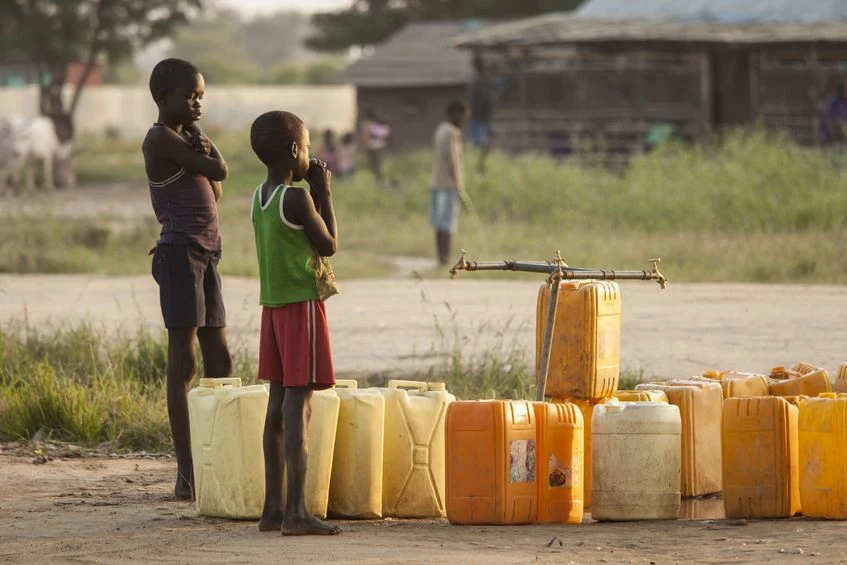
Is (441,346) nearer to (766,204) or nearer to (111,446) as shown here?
(111,446)

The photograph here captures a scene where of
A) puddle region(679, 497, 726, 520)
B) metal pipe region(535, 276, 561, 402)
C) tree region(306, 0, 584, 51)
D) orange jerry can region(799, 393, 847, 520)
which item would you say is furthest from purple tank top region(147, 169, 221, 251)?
tree region(306, 0, 584, 51)

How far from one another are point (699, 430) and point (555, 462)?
2.76 feet

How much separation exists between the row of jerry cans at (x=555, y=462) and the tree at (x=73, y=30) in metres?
29.1

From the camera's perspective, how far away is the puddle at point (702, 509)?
595 cm

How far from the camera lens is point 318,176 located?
17.7ft

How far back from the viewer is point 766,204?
58.7 ft

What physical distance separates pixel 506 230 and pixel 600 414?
12.4 m

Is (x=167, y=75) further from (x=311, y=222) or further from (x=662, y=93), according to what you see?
(x=662, y=93)

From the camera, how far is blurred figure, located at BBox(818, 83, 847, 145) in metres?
22.4

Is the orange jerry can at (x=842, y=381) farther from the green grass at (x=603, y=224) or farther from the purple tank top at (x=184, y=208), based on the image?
the green grass at (x=603, y=224)

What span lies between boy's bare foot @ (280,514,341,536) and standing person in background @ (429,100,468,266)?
9325mm

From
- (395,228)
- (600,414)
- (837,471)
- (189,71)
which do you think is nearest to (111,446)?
(189,71)

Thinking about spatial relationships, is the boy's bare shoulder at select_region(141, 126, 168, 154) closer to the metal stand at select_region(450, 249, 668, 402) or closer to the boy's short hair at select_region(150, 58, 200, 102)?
the boy's short hair at select_region(150, 58, 200, 102)

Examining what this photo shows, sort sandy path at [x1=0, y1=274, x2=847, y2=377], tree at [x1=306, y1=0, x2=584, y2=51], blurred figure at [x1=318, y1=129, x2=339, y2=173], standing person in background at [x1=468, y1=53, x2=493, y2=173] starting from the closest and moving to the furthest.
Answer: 1. sandy path at [x1=0, y1=274, x2=847, y2=377]
2. standing person in background at [x1=468, y1=53, x2=493, y2=173]
3. blurred figure at [x1=318, y1=129, x2=339, y2=173]
4. tree at [x1=306, y1=0, x2=584, y2=51]
